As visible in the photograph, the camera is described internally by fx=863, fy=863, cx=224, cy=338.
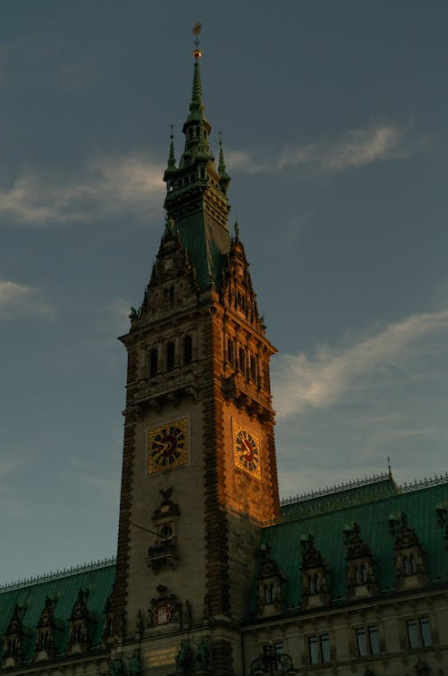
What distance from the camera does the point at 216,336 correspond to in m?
80.8

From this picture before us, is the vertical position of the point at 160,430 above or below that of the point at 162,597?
above

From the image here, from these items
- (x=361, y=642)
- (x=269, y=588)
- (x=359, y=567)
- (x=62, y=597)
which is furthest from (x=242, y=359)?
(x=62, y=597)

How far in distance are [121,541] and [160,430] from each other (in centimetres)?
1044

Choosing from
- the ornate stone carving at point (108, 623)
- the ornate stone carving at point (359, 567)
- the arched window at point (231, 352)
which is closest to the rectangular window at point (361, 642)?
the ornate stone carving at point (359, 567)

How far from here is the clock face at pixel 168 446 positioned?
76.1 m

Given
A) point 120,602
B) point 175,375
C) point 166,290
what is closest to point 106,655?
point 120,602

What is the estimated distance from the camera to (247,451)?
79375 mm

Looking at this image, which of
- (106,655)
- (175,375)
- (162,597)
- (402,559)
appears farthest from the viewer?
(175,375)

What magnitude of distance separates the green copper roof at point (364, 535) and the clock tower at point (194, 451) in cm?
295

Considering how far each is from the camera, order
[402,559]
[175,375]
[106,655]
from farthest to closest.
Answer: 1. [175,375]
2. [106,655]
3. [402,559]

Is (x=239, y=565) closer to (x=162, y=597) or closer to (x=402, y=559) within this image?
(x=162, y=597)

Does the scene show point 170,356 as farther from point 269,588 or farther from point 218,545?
point 269,588

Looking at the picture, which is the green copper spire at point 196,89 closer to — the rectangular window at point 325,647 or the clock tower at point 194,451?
the clock tower at point 194,451

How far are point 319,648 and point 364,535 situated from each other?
35.2 feet
